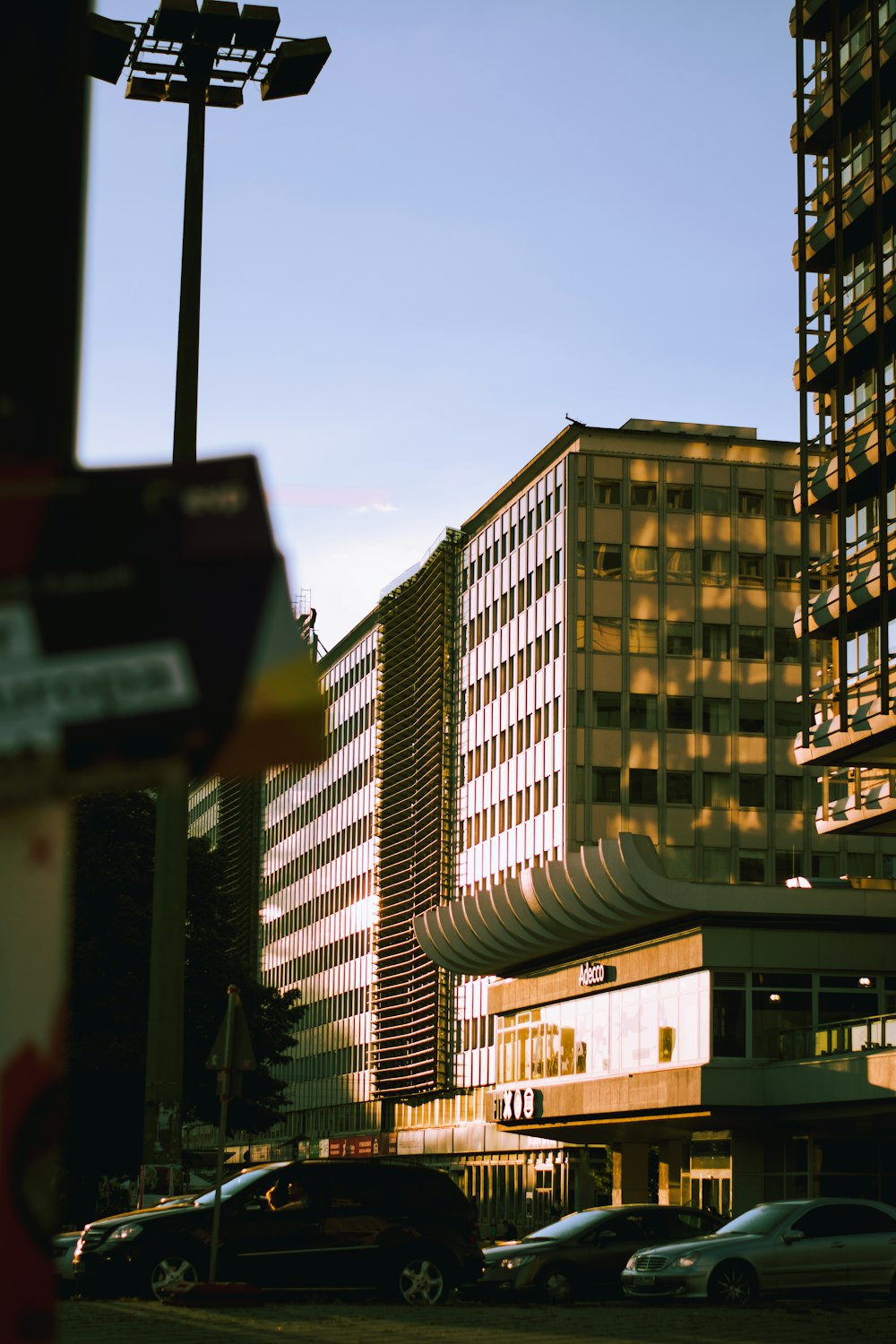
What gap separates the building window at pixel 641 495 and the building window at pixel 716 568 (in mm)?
2899

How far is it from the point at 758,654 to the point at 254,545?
7342 cm

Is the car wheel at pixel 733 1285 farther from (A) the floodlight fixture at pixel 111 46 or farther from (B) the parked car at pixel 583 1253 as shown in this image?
(A) the floodlight fixture at pixel 111 46

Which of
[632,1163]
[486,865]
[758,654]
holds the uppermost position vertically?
[758,654]

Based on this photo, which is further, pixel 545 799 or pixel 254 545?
pixel 545 799

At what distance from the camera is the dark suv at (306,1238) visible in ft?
72.1

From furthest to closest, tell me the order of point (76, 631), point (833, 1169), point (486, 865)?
point (486, 865) → point (833, 1169) → point (76, 631)

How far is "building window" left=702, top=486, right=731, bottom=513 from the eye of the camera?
74.8 meters

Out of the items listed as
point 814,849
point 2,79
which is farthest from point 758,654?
point 2,79

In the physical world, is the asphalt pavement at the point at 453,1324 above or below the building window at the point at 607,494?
below

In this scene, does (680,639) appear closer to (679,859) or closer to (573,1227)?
(679,859)

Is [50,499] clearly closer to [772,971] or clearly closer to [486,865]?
[772,971]

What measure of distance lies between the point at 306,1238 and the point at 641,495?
54.5m

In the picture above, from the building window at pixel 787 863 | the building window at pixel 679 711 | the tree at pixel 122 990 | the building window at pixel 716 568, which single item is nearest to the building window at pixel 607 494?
the building window at pixel 716 568

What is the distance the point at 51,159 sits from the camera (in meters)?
2.91
